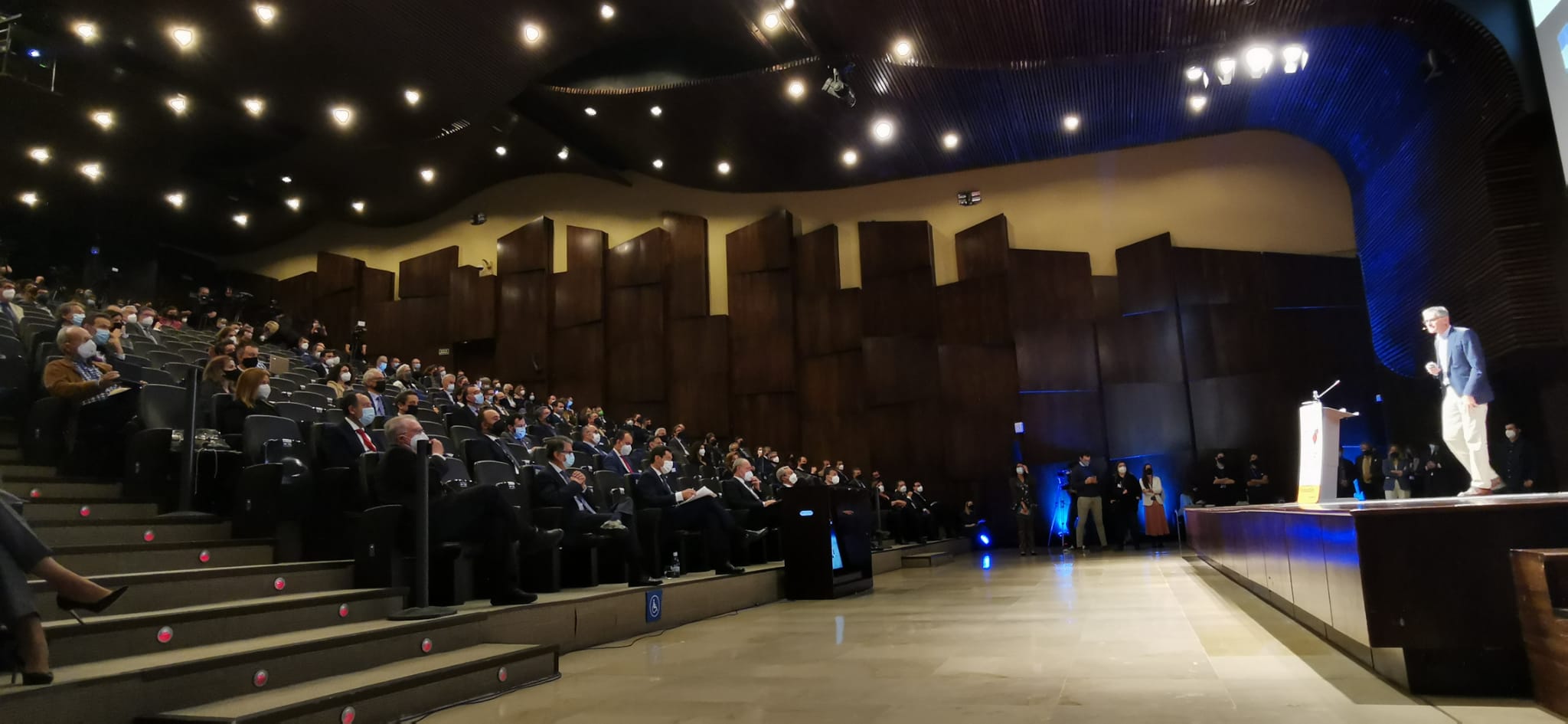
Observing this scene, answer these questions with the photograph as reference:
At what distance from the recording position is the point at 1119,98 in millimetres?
10391

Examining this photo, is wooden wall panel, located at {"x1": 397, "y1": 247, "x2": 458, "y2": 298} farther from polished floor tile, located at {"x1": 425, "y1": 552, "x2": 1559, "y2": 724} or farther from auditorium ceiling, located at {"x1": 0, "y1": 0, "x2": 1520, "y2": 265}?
polished floor tile, located at {"x1": 425, "y1": 552, "x2": 1559, "y2": 724}

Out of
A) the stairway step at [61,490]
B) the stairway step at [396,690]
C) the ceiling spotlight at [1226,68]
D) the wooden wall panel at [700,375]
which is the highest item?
the ceiling spotlight at [1226,68]

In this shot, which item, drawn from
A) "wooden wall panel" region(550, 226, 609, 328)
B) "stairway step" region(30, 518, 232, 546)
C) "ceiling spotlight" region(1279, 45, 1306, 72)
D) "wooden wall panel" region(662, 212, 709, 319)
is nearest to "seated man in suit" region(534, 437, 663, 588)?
"stairway step" region(30, 518, 232, 546)

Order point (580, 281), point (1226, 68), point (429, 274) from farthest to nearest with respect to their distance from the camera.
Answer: point (429, 274), point (580, 281), point (1226, 68)

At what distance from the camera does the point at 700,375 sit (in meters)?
13.2

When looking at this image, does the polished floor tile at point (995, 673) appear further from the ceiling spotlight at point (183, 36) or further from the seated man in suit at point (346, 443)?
the ceiling spotlight at point (183, 36)

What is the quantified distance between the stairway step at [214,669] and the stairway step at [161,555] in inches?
27.1

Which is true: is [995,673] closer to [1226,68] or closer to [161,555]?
[161,555]

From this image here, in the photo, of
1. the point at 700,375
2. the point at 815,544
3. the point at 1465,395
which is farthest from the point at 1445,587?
the point at 700,375

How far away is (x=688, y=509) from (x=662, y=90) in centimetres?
667

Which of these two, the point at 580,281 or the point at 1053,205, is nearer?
the point at 1053,205

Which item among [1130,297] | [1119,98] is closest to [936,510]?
[1130,297]

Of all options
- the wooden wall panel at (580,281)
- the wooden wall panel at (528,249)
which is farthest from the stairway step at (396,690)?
the wooden wall panel at (528,249)

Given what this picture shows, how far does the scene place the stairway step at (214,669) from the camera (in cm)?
203
